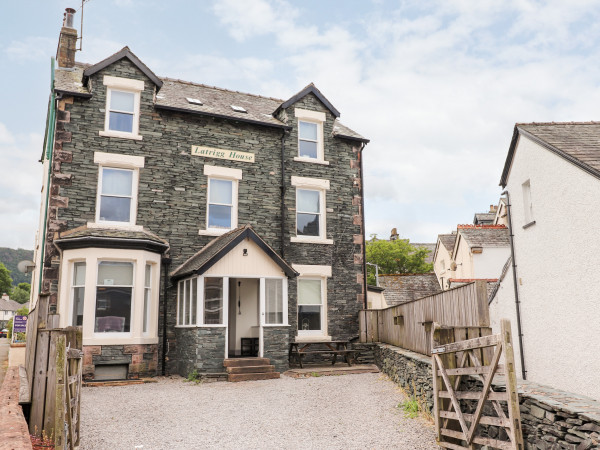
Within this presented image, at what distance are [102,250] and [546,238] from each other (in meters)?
11.3

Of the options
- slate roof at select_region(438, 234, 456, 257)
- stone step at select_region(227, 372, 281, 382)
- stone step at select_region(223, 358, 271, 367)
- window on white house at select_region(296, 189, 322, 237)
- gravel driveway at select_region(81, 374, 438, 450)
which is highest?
slate roof at select_region(438, 234, 456, 257)

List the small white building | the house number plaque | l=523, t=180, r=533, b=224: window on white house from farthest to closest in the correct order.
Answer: the house number plaque < l=523, t=180, r=533, b=224: window on white house < the small white building

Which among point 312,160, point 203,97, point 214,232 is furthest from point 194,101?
point 214,232

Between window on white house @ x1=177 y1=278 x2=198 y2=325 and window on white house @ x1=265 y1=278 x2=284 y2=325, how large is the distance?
83.0 inches

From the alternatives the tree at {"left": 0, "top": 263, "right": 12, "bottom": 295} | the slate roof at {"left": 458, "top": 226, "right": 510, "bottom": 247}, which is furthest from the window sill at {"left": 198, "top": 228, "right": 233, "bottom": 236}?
the tree at {"left": 0, "top": 263, "right": 12, "bottom": 295}

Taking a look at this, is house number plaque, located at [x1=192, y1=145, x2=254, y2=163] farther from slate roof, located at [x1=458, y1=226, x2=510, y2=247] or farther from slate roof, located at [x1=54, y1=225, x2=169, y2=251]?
slate roof, located at [x1=458, y1=226, x2=510, y2=247]

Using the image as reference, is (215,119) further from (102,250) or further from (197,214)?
(102,250)

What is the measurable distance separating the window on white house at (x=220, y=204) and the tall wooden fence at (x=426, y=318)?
558 centimetres

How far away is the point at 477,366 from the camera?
7.13 m

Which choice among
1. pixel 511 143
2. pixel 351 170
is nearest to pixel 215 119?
pixel 351 170

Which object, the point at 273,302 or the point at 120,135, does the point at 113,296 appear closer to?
the point at 273,302

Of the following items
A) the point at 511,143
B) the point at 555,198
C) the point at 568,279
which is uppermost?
the point at 511,143

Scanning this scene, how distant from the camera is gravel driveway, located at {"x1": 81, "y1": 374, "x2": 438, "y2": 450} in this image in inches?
314

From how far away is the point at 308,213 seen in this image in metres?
18.3
